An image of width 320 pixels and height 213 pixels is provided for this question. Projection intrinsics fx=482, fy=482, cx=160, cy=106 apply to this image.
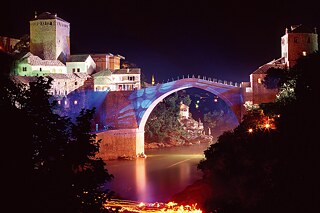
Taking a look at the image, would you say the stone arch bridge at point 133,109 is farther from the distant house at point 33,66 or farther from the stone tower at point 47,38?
the stone tower at point 47,38

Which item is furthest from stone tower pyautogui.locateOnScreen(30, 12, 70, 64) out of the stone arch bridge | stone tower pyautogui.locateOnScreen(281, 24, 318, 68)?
stone tower pyautogui.locateOnScreen(281, 24, 318, 68)

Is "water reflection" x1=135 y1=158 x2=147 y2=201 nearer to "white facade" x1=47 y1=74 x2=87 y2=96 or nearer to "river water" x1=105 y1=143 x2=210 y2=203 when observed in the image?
"river water" x1=105 y1=143 x2=210 y2=203

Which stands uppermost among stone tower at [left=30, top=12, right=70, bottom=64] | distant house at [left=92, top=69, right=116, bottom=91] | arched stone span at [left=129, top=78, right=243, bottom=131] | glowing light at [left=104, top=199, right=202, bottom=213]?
stone tower at [left=30, top=12, right=70, bottom=64]

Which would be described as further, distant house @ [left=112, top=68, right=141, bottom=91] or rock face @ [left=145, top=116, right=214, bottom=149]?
rock face @ [left=145, top=116, right=214, bottom=149]

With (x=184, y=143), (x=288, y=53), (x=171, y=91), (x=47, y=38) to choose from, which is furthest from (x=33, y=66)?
(x=288, y=53)

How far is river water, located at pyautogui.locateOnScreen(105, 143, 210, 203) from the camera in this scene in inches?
771

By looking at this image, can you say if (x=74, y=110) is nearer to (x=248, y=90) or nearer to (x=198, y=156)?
(x=198, y=156)

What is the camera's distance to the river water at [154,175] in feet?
64.2

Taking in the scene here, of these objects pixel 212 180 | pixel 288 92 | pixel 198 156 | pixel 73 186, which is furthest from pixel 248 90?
pixel 73 186

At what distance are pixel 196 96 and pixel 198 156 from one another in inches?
830

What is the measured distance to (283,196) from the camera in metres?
9.50

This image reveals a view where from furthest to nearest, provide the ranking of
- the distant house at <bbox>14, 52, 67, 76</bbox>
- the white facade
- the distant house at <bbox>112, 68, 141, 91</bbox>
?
the distant house at <bbox>112, 68, 141, 91</bbox> → the distant house at <bbox>14, 52, 67, 76</bbox> → the white facade

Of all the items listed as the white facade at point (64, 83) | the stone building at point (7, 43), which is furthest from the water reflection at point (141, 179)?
the stone building at point (7, 43)

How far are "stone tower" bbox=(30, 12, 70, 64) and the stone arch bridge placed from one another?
562 cm
